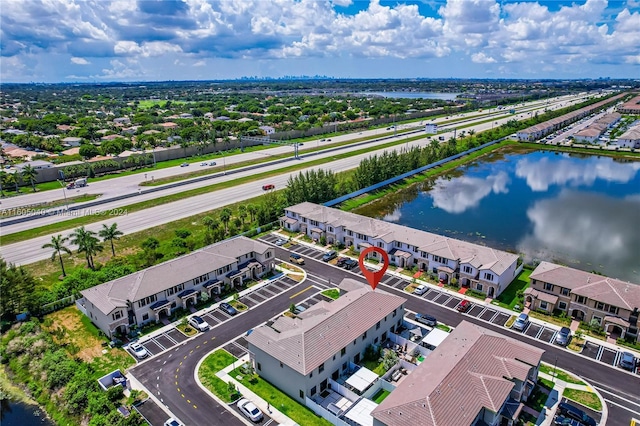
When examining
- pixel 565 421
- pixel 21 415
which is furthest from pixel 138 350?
pixel 565 421

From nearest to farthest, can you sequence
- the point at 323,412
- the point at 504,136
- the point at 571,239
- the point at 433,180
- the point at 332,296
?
1. the point at 323,412
2. the point at 332,296
3. the point at 571,239
4. the point at 433,180
5. the point at 504,136

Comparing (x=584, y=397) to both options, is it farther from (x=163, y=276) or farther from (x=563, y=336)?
(x=163, y=276)

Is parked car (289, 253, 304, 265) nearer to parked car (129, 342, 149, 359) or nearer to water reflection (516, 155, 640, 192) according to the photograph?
parked car (129, 342, 149, 359)

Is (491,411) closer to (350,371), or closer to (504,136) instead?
(350,371)

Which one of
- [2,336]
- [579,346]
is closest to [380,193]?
[579,346]

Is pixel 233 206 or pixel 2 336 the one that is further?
pixel 233 206

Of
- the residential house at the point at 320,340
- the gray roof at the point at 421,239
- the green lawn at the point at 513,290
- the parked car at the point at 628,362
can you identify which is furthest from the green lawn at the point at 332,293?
the parked car at the point at 628,362
